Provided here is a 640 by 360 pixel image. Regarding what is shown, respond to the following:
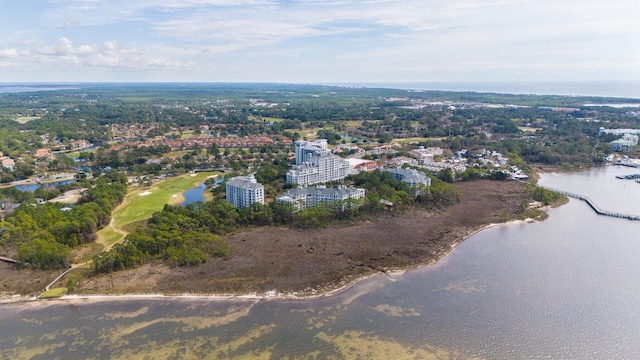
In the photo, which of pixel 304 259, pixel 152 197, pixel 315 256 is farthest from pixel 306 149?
pixel 304 259

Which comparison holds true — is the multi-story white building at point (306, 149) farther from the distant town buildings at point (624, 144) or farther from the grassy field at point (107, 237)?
the distant town buildings at point (624, 144)

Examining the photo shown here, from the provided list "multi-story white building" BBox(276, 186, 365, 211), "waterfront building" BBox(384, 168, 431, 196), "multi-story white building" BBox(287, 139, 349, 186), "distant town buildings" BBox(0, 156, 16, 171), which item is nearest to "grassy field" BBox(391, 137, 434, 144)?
"multi-story white building" BBox(287, 139, 349, 186)

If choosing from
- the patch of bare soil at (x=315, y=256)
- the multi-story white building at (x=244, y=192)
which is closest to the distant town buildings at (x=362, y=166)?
the patch of bare soil at (x=315, y=256)

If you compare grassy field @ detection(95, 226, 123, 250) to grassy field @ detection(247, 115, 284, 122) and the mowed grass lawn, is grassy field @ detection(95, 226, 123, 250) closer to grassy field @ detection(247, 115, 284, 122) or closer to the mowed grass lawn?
the mowed grass lawn

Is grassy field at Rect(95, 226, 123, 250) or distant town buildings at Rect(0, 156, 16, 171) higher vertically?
distant town buildings at Rect(0, 156, 16, 171)

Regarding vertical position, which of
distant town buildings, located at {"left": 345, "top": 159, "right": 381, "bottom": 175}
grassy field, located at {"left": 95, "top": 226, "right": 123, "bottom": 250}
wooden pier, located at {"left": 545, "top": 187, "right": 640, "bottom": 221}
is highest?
distant town buildings, located at {"left": 345, "top": 159, "right": 381, "bottom": 175}

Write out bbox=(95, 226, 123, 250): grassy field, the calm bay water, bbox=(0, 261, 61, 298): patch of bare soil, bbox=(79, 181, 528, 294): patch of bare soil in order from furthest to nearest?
1. bbox=(95, 226, 123, 250): grassy field
2. bbox=(79, 181, 528, 294): patch of bare soil
3. bbox=(0, 261, 61, 298): patch of bare soil
4. the calm bay water

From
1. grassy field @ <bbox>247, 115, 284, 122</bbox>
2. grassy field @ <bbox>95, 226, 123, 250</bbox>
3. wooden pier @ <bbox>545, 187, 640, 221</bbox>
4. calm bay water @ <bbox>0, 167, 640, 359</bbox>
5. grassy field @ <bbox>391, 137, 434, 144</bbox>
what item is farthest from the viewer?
grassy field @ <bbox>247, 115, 284, 122</bbox>
